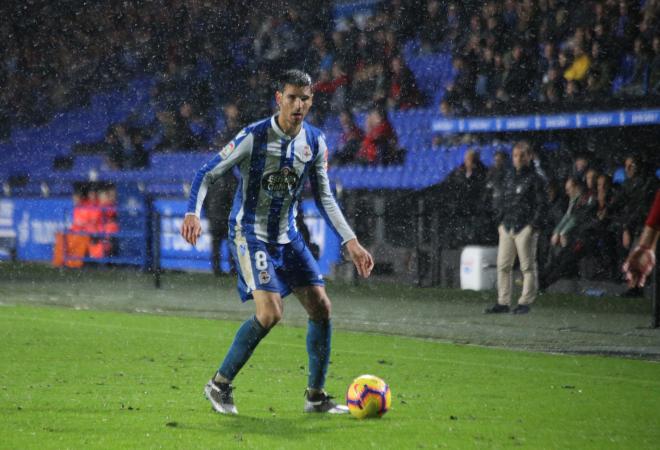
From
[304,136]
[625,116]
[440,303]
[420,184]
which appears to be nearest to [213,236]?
[420,184]

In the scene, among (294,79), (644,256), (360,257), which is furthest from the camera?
(360,257)

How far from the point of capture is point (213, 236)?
2008 centimetres

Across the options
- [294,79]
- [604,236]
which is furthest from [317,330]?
[604,236]

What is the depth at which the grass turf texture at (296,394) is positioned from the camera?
21.0 feet

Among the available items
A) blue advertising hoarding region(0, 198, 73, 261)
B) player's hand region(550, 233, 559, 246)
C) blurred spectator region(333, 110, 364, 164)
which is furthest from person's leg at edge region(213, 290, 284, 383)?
blue advertising hoarding region(0, 198, 73, 261)

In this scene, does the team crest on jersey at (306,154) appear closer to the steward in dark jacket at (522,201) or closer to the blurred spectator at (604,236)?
the steward in dark jacket at (522,201)

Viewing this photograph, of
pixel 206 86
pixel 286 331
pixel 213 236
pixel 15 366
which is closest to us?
pixel 15 366

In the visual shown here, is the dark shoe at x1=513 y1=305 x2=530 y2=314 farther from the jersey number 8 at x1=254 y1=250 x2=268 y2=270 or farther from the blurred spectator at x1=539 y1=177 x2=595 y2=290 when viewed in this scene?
the jersey number 8 at x1=254 y1=250 x2=268 y2=270

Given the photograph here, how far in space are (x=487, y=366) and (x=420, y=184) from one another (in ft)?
35.0

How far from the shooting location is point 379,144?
20844mm

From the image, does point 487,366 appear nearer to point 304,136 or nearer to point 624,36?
point 304,136

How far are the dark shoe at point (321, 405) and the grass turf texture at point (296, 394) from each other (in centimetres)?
13

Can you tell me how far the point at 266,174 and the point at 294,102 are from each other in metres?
0.47

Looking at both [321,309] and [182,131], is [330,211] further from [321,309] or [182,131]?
[182,131]
